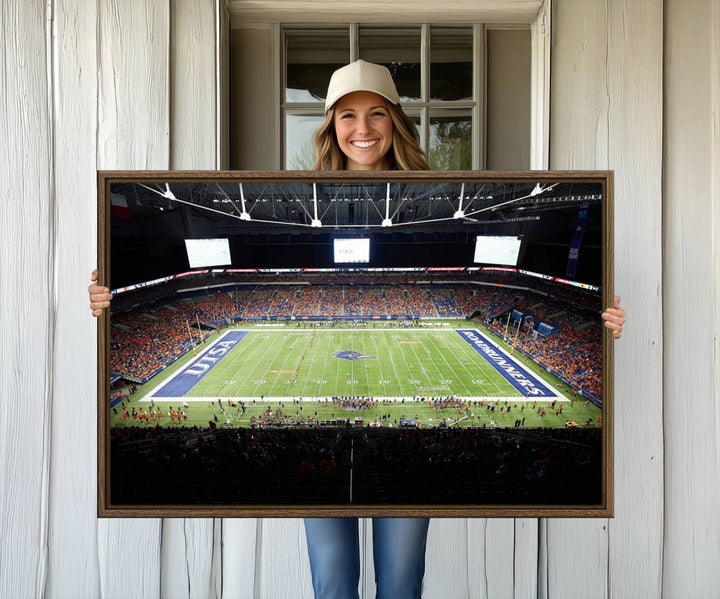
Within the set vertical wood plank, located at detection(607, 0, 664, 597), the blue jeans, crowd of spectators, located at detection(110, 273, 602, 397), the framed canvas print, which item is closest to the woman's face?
the framed canvas print

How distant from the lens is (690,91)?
2.59 meters

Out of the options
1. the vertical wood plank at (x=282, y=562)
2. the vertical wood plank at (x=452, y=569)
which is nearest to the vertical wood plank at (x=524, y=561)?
the vertical wood plank at (x=452, y=569)

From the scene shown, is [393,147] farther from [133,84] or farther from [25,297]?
[25,297]

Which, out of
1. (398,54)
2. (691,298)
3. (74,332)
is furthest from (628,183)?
(74,332)

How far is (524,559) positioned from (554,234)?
1.99 m

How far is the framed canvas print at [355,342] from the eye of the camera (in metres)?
1.64

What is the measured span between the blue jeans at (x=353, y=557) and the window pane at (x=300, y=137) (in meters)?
1.84

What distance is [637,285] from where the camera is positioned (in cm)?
262

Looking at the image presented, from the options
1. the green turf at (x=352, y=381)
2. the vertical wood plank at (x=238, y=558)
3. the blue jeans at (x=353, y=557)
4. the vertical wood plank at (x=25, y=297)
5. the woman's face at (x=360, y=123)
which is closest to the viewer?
the green turf at (x=352, y=381)

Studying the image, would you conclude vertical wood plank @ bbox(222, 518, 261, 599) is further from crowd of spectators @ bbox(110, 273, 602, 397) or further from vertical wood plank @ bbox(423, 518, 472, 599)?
crowd of spectators @ bbox(110, 273, 602, 397)

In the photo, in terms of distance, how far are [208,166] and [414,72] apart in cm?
124

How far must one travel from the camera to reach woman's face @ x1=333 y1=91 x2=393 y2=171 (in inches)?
80.4

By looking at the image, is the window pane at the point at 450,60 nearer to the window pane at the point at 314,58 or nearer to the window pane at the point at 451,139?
the window pane at the point at 451,139

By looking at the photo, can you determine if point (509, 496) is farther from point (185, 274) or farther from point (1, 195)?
point (1, 195)
